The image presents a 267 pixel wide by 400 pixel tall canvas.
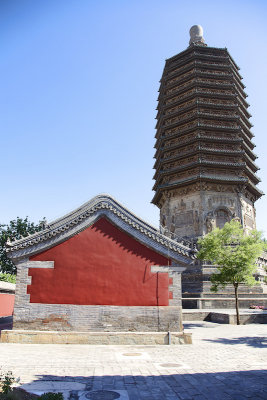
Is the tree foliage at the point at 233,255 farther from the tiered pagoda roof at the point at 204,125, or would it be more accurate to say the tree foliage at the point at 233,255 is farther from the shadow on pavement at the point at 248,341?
the tiered pagoda roof at the point at 204,125

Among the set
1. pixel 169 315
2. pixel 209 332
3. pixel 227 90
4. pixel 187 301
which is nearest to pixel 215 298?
pixel 187 301

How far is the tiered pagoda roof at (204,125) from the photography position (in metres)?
31.2

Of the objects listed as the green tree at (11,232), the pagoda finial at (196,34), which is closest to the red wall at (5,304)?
the green tree at (11,232)

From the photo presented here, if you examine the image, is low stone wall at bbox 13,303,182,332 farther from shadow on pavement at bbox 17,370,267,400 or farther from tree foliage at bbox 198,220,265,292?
tree foliage at bbox 198,220,265,292

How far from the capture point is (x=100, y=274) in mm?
11500

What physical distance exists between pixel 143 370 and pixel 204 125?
2845 centimetres

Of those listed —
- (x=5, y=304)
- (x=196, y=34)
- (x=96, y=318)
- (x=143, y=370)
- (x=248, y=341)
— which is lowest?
(x=5, y=304)

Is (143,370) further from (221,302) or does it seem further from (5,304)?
(5,304)

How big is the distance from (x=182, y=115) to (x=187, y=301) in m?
21.2

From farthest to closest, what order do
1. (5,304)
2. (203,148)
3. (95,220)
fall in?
(203,148) < (5,304) < (95,220)

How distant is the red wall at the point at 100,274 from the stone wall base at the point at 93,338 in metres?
1.07

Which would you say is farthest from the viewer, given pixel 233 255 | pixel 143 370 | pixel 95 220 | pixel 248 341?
pixel 233 255

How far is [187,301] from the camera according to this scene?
22516 mm

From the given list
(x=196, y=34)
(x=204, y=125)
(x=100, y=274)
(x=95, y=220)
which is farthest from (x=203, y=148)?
(x=100, y=274)
